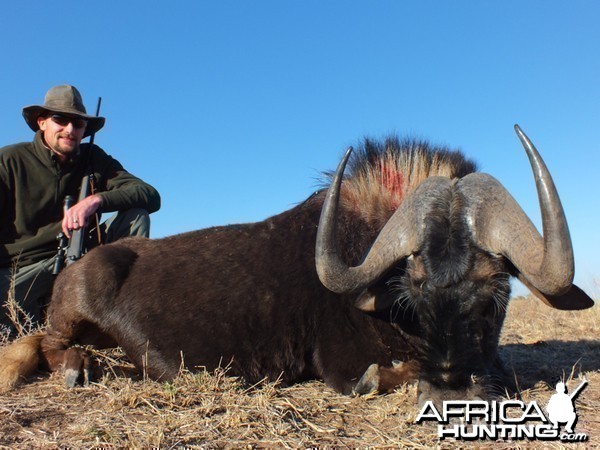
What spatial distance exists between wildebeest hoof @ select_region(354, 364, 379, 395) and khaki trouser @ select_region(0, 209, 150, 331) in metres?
2.98

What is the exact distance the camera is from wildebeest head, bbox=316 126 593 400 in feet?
9.66

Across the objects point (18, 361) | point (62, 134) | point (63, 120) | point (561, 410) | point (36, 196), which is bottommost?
point (18, 361)

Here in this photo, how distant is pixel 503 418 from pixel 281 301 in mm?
1693

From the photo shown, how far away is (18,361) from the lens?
3803 mm

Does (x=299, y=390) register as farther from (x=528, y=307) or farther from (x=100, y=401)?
(x=528, y=307)

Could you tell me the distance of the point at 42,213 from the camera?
568 cm

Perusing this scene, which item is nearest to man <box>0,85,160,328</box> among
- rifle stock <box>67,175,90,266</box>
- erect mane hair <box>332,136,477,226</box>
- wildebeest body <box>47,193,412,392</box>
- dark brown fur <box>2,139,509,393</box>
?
rifle stock <box>67,175,90,266</box>

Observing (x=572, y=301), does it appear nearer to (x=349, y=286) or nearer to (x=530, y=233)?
(x=530, y=233)

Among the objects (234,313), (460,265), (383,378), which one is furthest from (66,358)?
(460,265)

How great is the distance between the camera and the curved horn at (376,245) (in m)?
3.24

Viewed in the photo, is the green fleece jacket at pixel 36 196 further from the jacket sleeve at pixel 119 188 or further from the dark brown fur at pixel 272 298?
the dark brown fur at pixel 272 298

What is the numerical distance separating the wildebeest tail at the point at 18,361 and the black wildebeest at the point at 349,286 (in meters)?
0.02

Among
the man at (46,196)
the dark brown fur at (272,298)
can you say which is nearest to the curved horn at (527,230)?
the dark brown fur at (272,298)

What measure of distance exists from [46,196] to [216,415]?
3736 mm
